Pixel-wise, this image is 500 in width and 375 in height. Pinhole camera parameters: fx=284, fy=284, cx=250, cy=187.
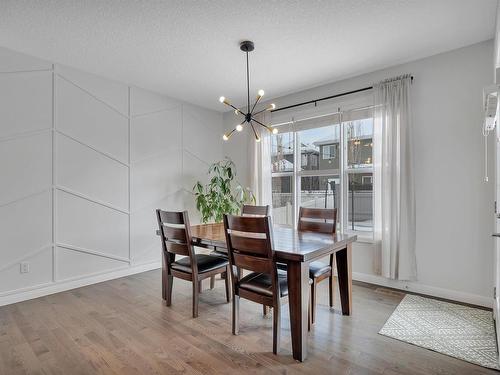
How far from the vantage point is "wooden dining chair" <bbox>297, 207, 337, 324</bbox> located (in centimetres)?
242

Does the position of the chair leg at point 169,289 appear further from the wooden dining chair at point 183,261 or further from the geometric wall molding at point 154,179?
the geometric wall molding at point 154,179

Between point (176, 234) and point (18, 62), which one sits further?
point (18, 62)

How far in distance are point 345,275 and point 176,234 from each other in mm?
1581

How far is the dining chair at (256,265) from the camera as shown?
6.45 ft

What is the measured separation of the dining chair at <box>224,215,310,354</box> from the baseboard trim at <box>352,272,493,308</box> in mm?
1747

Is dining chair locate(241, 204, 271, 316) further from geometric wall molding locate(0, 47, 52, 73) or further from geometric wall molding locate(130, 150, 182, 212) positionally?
geometric wall molding locate(0, 47, 52, 73)

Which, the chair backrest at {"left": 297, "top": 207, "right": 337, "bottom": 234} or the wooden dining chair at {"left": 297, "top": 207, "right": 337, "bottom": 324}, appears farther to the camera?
the chair backrest at {"left": 297, "top": 207, "right": 337, "bottom": 234}

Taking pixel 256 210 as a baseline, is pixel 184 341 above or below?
below

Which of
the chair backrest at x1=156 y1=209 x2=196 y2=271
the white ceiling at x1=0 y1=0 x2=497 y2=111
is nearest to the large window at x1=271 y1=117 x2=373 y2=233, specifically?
the white ceiling at x1=0 y1=0 x2=497 y2=111

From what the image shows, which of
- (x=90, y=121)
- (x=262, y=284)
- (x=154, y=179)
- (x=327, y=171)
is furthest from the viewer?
(x=154, y=179)

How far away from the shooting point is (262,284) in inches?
83.8

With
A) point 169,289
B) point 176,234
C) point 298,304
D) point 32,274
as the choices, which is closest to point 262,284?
point 298,304

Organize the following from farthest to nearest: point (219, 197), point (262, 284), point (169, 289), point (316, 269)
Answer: point (219, 197)
point (169, 289)
point (316, 269)
point (262, 284)

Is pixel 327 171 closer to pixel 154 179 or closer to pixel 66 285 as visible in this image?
pixel 154 179
